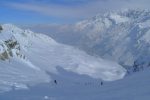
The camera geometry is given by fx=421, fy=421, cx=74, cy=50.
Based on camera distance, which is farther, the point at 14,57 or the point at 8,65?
the point at 14,57

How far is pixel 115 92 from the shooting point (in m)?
22.5

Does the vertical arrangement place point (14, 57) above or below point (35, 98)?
below

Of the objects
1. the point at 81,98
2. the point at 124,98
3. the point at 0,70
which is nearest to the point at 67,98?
the point at 81,98

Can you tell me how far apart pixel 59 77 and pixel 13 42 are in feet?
58.6

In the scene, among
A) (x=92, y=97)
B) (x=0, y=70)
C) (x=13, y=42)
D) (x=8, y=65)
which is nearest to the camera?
(x=92, y=97)

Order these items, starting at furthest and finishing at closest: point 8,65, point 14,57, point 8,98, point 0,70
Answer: point 14,57
point 8,65
point 0,70
point 8,98

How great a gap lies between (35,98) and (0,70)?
46573 millimetres

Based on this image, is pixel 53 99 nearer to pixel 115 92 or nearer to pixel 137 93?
pixel 115 92

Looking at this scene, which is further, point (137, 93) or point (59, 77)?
point (59, 77)

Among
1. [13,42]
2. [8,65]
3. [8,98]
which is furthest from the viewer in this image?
[13,42]

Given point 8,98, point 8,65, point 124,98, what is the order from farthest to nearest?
point 8,65 → point 8,98 → point 124,98

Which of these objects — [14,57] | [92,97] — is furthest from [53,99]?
→ [14,57]

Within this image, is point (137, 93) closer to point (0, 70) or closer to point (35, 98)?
point (35, 98)

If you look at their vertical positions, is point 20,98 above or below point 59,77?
above
